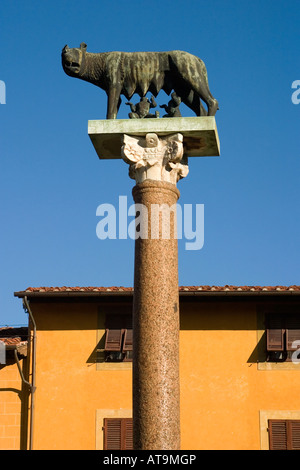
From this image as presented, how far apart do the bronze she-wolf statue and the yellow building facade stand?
31.5 feet

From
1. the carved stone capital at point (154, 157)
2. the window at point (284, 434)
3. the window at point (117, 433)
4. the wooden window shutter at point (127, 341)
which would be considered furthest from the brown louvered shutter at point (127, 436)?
the carved stone capital at point (154, 157)

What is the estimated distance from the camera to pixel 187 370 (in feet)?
64.2

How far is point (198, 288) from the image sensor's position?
1952 centimetres

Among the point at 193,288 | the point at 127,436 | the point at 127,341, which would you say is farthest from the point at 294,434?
the point at 127,341

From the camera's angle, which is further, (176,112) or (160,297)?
(176,112)

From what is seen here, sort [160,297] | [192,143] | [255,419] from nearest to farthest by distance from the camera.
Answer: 1. [160,297]
2. [192,143]
3. [255,419]

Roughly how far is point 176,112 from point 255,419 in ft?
36.4

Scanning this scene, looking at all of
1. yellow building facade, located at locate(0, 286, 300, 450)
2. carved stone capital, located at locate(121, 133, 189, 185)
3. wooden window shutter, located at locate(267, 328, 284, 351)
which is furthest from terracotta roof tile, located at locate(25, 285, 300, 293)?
carved stone capital, located at locate(121, 133, 189, 185)

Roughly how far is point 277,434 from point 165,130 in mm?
11620

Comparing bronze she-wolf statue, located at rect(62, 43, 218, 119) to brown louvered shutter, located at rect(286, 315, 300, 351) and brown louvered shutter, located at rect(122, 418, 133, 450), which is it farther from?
brown louvered shutter, located at rect(122, 418, 133, 450)

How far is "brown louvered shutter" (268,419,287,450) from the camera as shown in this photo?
1886 cm
